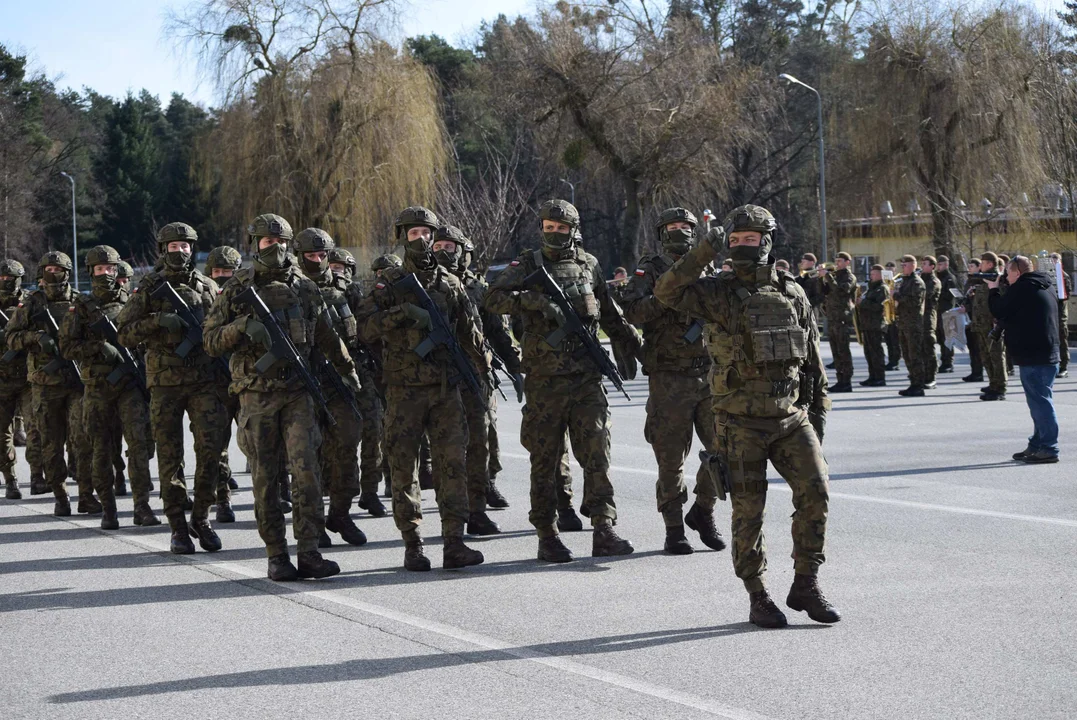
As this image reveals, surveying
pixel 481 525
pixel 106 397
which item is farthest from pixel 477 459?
pixel 106 397

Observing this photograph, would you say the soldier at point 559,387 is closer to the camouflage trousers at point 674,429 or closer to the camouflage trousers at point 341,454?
the camouflage trousers at point 674,429

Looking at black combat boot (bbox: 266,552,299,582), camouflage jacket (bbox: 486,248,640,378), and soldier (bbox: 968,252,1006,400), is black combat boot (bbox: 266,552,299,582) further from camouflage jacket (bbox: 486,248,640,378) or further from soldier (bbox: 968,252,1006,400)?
soldier (bbox: 968,252,1006,400)

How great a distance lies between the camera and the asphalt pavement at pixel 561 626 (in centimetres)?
524

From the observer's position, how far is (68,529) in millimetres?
9680

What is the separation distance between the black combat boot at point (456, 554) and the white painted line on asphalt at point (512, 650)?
29.5 inches

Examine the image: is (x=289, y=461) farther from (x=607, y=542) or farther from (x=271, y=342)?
(x=607, y=542)

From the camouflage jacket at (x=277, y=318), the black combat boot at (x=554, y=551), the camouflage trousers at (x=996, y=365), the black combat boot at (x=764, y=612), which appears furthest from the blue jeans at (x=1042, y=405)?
the camouflage jacket at (x=277, y=318)

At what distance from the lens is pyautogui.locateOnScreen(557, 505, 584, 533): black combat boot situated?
350 inches

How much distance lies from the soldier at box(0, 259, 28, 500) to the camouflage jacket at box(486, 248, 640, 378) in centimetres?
530

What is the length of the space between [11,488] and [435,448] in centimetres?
536

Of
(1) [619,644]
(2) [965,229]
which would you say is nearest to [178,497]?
(1) [619,644]

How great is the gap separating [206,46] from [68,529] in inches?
990

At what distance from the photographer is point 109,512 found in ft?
31.4

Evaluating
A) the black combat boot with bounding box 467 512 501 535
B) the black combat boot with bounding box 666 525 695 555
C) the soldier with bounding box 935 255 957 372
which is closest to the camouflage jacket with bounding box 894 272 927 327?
the soldier with bounding box 935 255 957 372
